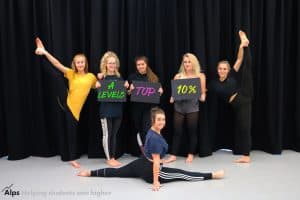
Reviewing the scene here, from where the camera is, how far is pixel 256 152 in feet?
14.3

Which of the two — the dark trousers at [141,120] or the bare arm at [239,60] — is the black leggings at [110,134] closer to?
the dark trousers at [141,120]

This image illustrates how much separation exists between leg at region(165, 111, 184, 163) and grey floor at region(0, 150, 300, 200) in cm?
10

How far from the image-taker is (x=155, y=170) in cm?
319

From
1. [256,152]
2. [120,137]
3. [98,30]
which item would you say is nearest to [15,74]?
[98,30]

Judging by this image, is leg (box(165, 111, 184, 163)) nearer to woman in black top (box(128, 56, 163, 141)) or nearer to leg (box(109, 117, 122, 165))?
woman in black top (box(128, 56, 163, 141))

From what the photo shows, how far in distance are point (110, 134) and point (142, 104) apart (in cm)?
46

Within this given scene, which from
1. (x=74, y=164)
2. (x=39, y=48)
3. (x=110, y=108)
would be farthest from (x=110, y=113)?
(x=39, y=48)

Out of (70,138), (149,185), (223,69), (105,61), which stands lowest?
(149,185)

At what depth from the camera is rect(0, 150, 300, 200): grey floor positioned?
312cm

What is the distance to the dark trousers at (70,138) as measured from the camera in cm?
396

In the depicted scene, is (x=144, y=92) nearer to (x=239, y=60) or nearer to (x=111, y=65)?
(x=111, y=65)

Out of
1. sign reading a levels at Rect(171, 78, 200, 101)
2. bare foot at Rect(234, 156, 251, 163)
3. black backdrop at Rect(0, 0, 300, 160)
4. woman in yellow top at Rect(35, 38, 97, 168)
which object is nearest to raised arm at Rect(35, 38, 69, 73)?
woman in yellow top at Rect(35, 38, 97, 168)

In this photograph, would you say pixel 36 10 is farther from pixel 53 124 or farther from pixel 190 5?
pixel 190 5

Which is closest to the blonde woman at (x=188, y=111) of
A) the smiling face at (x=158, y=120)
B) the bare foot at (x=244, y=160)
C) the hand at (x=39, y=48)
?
the bare foot at (x=244, y=160)
